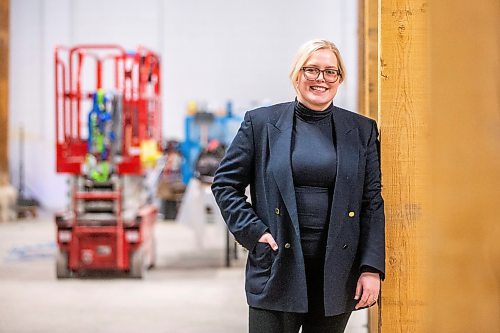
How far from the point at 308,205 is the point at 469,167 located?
542 mm

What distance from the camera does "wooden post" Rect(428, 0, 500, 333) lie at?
2.66 meters

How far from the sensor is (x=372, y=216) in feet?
8.57

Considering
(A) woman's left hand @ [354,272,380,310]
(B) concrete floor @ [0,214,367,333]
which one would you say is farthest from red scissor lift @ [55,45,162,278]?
(A) woman's left hand @ [354,272,380,310]

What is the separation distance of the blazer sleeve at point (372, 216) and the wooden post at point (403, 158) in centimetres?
21

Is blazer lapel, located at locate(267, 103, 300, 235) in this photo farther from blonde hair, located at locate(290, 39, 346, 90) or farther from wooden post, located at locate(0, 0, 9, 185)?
wooden post, located at locate(0, 0, 9, 185)

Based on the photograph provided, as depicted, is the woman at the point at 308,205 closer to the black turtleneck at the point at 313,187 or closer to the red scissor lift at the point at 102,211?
the black turtleneck at the point at 313,187

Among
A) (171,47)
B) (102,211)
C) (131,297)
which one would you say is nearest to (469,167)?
(131,297)

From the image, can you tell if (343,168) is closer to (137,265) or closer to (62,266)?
(137,265)

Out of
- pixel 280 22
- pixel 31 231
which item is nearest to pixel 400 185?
pixel 31 231

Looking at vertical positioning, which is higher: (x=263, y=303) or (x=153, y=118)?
(x=153, y=118)

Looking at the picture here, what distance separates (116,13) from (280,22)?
2.80 meters

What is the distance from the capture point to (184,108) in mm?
14281

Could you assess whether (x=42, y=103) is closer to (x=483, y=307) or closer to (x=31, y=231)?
(x=31, y=231)

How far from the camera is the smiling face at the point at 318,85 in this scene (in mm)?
2512
